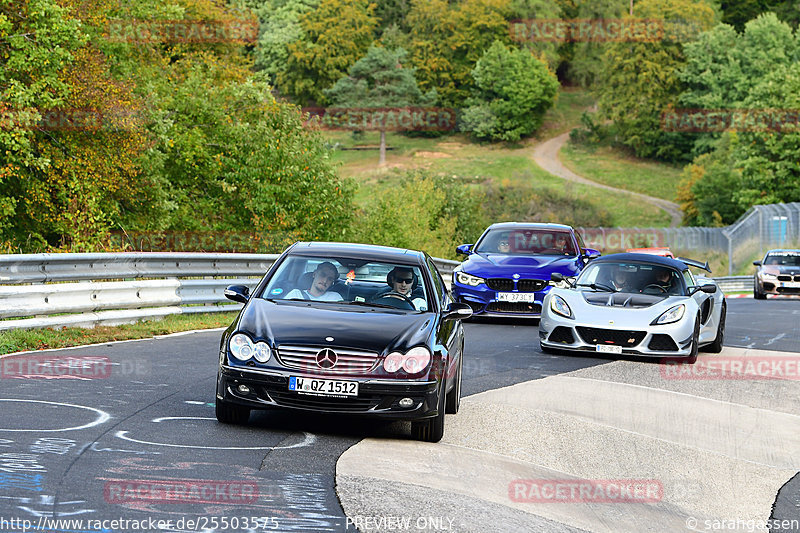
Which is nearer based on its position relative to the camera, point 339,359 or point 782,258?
point 339,359

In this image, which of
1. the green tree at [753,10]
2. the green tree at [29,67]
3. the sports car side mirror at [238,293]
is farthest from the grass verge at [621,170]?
the sports car side mirror at [238,293]

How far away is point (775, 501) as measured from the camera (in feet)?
25.6

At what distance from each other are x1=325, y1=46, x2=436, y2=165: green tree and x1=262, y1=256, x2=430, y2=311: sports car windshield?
121 m

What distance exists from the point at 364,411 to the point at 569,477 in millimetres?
1460

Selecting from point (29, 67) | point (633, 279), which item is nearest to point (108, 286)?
point (633, 279)

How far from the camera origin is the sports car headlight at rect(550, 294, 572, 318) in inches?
605

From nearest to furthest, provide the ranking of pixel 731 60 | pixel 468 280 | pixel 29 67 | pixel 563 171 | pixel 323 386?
1. pixel 323 386
2. pixel 468 280
3. pixel 29 67
4. pixel 731 60
5. pixel 563 171

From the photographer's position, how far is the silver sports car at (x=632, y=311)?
14.9m

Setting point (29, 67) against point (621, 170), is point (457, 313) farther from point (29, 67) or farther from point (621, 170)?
point (621, 170)

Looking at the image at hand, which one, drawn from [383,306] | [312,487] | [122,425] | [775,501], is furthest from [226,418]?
[775,501]

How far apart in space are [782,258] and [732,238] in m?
28.2

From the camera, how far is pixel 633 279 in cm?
1617

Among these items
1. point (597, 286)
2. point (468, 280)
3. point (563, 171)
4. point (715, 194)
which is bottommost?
point (563, 171)

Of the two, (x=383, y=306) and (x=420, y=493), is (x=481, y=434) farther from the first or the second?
(x=420, y=493)
